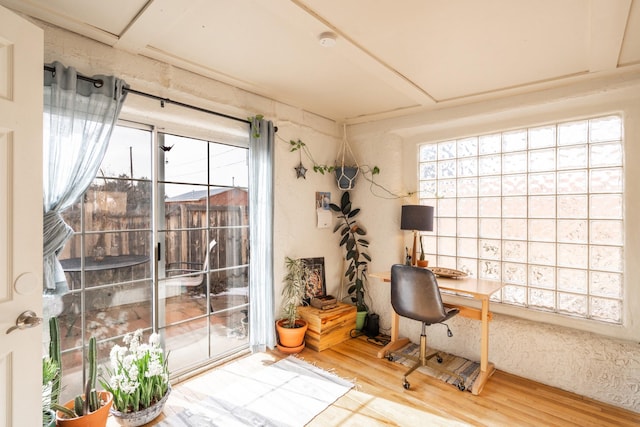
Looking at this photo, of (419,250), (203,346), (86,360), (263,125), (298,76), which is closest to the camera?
(86,360)

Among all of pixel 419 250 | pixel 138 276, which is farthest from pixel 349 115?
pixel 138 276

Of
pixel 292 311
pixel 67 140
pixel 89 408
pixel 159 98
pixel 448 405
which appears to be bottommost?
pixel 448 405

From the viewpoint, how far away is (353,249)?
3.90 metres

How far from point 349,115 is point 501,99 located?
60.2 inches

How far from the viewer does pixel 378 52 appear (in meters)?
2.16

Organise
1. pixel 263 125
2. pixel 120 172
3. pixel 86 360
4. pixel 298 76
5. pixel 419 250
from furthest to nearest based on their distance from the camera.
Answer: pixel 419 250
pixel 263 125
pixel 298 76
pixel 120 172
pixel 86 360

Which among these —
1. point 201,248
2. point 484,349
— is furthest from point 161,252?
point 484,349

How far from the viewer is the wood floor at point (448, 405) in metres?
2.16

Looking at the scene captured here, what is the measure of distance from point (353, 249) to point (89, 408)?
281 cm

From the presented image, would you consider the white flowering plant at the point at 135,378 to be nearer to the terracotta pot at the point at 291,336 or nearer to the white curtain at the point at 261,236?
the white curtain at the point at 261,236

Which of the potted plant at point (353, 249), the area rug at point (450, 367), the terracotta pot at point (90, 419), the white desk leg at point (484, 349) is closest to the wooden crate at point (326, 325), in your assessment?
the potted plant at point (353, 249)

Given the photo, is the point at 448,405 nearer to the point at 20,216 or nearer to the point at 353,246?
the point at 353,246

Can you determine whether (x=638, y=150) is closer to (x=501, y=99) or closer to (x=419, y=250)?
(x=501, y=99)

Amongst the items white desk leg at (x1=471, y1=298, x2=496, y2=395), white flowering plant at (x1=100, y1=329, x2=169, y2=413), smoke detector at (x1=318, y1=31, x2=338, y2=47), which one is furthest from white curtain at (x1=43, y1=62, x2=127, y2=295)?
white desk leg at (x1=471, y1=298, x2=496, y2=395)
